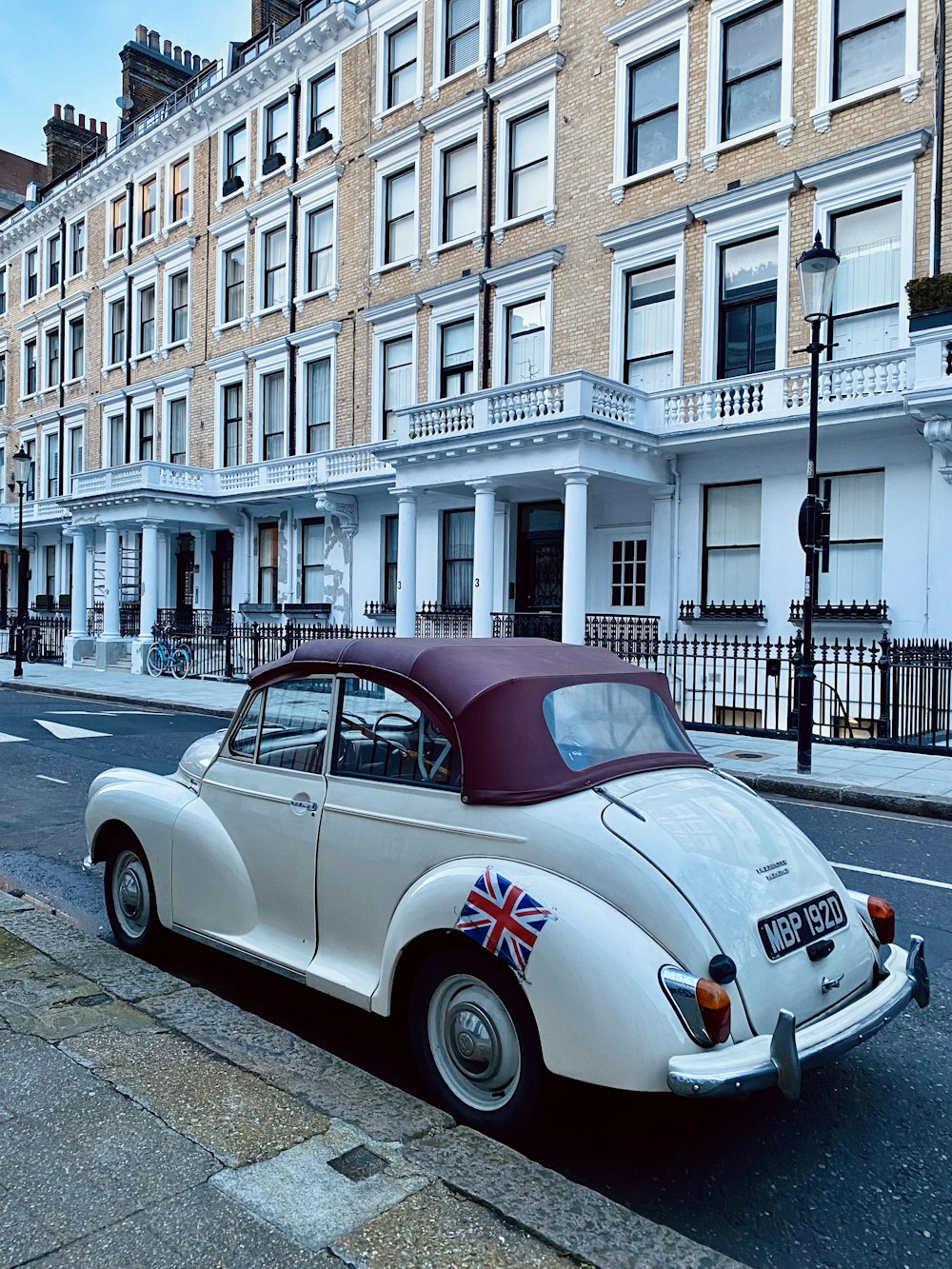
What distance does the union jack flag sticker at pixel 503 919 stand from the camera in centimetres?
300

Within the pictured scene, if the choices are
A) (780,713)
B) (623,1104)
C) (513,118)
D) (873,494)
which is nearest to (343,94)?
(513,118)

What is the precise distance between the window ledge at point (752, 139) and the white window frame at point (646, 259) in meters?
0.97

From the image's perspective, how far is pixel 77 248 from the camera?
35906 mm

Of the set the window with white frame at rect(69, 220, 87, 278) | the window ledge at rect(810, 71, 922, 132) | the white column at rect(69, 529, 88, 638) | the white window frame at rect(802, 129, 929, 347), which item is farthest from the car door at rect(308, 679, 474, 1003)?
the window with white frame at rect(69, 220, 87, 278)

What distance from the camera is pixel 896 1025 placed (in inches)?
164

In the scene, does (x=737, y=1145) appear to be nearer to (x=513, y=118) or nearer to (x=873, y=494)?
(x=873, y=494)

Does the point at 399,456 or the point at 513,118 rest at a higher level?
the point at 513,118

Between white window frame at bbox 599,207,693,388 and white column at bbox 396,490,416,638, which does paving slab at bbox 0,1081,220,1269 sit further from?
white column at bbox 396,490,416,638

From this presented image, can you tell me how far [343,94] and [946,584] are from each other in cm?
2023

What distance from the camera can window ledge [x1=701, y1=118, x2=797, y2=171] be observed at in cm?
1658

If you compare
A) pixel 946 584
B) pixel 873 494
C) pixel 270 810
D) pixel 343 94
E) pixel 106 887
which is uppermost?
pixel 343 94

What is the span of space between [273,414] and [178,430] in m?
5.09

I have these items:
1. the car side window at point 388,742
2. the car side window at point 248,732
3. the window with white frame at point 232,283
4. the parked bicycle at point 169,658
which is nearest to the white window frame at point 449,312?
the window with white frame at point 232,283

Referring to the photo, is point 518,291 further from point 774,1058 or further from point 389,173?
point 774,1058
